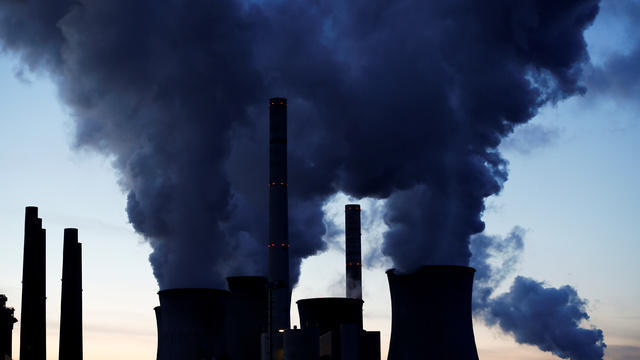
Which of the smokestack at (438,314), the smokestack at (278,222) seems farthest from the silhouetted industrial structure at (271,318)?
the smokestack at (438,314)

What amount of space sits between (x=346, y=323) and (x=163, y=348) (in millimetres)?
8876

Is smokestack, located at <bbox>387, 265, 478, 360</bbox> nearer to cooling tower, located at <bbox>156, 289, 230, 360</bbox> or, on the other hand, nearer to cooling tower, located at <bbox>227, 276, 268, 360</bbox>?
cooling tower, located at <bbox>156, 289, 230, 360</bbox>

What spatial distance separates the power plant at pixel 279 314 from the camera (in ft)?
120

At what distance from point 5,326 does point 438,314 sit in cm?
3277

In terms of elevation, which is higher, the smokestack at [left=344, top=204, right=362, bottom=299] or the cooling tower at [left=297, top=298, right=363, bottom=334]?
the smokestack at [left=344, top=204, right=362, bottom=299]

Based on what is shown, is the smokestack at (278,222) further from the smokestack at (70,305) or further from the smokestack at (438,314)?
the smokestack at (70,305)

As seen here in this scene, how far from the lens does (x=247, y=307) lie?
4447 centimetres

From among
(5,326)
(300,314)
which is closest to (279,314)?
(300,314)

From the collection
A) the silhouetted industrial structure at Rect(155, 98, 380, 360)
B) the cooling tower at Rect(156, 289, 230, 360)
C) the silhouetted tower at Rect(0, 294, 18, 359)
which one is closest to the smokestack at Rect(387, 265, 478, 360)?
the silhouetted industrial structure at Rect(155, 98, 380, 360)

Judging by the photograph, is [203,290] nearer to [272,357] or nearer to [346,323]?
[272,357]

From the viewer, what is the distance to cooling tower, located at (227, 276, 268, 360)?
145ft

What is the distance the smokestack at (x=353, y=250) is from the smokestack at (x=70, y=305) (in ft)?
53.8

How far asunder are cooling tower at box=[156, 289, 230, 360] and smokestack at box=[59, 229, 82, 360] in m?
17.0

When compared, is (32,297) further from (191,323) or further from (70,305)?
(191,323)
